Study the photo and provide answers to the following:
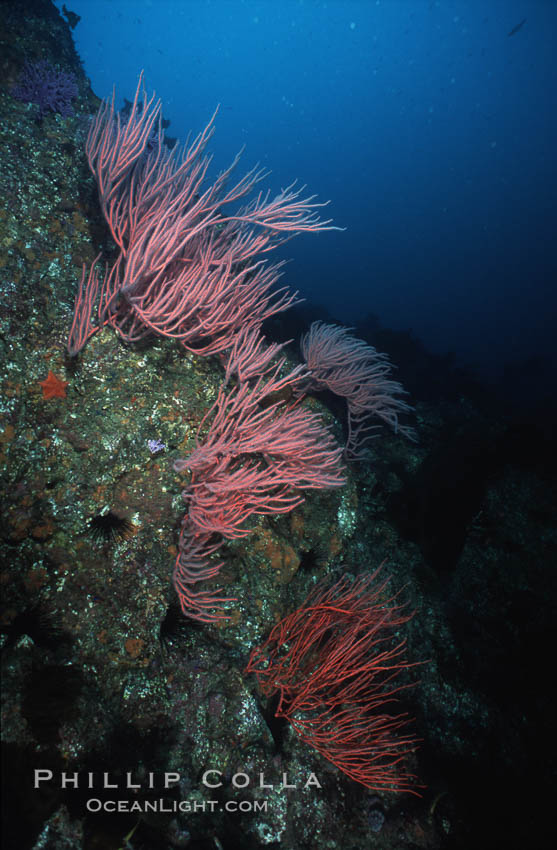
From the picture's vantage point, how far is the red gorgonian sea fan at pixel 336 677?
3334mm

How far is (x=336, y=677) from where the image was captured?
11.5 ft

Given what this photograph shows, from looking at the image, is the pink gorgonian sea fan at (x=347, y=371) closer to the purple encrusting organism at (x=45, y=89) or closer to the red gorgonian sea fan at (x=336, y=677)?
the red gorgonian sea fan at (x=336, y=677)

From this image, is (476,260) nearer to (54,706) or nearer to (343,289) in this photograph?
(343,289)

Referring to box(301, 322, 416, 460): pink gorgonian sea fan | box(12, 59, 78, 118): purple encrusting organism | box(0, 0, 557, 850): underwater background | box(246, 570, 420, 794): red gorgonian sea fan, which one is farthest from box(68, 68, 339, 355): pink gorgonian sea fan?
box(246, 570, 420, 794): red gorgonian sea fan

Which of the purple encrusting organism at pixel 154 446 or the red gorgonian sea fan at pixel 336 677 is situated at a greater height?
the purple encrusting organism at pixel 154 446

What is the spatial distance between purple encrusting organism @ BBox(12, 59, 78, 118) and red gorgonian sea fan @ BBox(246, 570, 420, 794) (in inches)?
249

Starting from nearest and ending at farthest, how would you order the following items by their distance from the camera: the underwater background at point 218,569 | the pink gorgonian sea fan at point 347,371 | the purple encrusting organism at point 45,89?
1. the underwater background at point 218,569
2. the purple encrusting organism at point 45,89
3. the pink gorgonian sea fan at point 347,371

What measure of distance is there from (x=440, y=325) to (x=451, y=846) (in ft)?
253

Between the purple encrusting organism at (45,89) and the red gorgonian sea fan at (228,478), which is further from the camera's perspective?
the purple encrusting organism at (45,89)

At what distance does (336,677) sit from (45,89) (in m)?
7.31

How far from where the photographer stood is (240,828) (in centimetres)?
303

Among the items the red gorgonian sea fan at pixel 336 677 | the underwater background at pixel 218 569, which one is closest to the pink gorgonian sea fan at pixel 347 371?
the underwater background at pixel 218 569

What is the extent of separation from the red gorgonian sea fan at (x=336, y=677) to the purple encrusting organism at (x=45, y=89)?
6.33m

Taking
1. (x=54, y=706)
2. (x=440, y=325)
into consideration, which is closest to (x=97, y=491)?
(x=54, y=706)
